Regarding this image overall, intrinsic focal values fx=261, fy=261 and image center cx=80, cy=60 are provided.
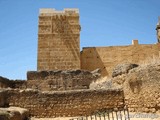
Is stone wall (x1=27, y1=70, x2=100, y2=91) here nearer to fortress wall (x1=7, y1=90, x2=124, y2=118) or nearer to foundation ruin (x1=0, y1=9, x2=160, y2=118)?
foundation ruin (x1=0, y1=9, x2=160, y2=118)

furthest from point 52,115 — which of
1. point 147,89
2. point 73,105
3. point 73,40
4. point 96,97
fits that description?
point 73,40

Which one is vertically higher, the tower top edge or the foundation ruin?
the tower top edge

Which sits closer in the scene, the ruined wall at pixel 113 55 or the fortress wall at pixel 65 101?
the fortress wall at pixel 65 101

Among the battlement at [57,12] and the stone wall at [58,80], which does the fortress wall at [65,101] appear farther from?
the battlement at [57,12]

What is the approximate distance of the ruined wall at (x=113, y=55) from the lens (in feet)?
71.5

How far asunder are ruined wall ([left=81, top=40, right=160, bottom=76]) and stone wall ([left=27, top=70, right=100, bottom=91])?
6.29 meters

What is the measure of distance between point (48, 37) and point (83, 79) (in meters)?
7.48

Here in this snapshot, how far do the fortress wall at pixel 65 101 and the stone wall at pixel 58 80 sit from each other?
445cm

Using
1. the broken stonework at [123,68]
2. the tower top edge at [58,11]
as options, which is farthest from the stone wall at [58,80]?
the tower top edge at [58,11]

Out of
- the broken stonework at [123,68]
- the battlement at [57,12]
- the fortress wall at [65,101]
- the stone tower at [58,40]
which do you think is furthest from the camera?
the battlement at [57,12]

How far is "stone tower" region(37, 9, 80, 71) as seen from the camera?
20766mm

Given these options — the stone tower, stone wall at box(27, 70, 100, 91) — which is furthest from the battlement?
stone wall at box(27, 70, 100, 91)

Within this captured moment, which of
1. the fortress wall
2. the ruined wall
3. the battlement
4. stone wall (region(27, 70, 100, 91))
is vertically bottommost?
the fortress wall

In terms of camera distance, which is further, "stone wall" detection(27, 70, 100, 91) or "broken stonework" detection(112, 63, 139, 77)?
"stone wall" detection(27, 70, 100, 91)
